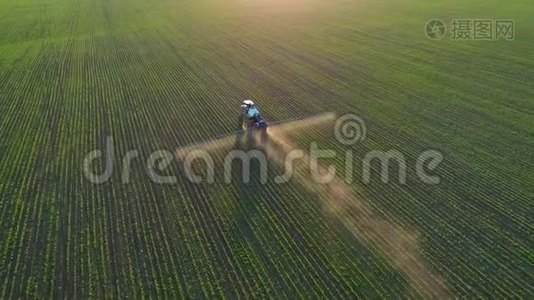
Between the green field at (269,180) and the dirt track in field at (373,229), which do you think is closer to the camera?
the dirt track in field at (373,229)

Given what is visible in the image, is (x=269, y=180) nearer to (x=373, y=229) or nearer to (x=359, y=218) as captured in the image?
(x=359, y=218)

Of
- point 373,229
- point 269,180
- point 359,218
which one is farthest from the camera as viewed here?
point 269,180

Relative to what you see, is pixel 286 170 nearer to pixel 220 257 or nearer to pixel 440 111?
pixel 220 257

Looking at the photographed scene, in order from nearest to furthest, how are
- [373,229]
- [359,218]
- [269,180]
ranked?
[373,229] < [359,218] < [269,180]

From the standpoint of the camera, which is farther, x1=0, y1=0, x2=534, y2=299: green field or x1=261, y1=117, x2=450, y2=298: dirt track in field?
x1=0, y1=0, x2=534, y2=299: green field

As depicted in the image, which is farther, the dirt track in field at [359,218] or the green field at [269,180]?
the green field at [269,180]

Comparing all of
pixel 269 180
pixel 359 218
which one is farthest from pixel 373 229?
pixel 269 180

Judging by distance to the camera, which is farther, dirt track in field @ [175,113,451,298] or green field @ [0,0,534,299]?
green field @ [0,0,534,299]

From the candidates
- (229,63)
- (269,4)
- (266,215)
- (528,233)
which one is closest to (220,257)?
(266,215)
